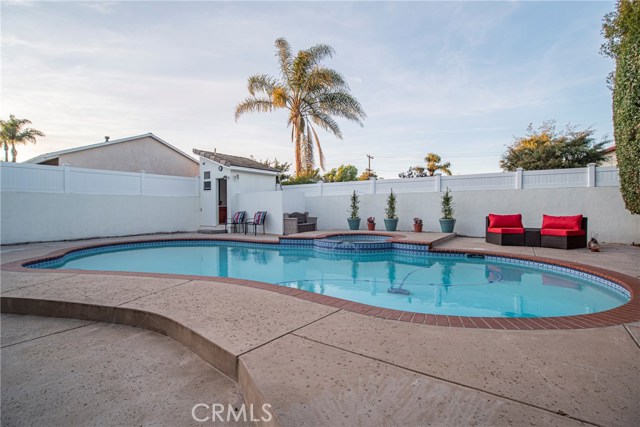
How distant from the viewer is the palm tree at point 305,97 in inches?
611

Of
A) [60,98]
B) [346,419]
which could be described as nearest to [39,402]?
[346,419]

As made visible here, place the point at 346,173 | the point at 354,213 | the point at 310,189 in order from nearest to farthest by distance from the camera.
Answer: the point at 354,213, the point at 310,189, the point at 346,173

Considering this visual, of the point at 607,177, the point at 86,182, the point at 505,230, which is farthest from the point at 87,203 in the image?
the point at 607,177

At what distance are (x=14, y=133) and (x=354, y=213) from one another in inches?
1510

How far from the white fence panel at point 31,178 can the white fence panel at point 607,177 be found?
17.3 meters

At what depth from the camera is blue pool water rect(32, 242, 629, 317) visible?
4.41 meters

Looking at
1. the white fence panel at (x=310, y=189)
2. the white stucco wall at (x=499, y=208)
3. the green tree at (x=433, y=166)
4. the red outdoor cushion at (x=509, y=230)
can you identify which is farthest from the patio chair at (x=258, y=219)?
the green tree at (x=433, y=166)

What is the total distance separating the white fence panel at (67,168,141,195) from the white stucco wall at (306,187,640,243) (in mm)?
7401

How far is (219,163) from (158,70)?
4.25 metres

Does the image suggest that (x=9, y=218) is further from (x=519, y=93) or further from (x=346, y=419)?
(x=519, y=93)

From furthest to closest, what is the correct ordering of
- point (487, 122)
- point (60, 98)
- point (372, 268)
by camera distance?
point (487, 122), point (60, 98), point (372, 268)

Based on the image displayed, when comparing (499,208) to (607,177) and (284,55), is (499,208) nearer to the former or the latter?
(607,177)

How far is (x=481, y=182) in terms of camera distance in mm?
10883

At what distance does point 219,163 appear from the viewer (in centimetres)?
1335
